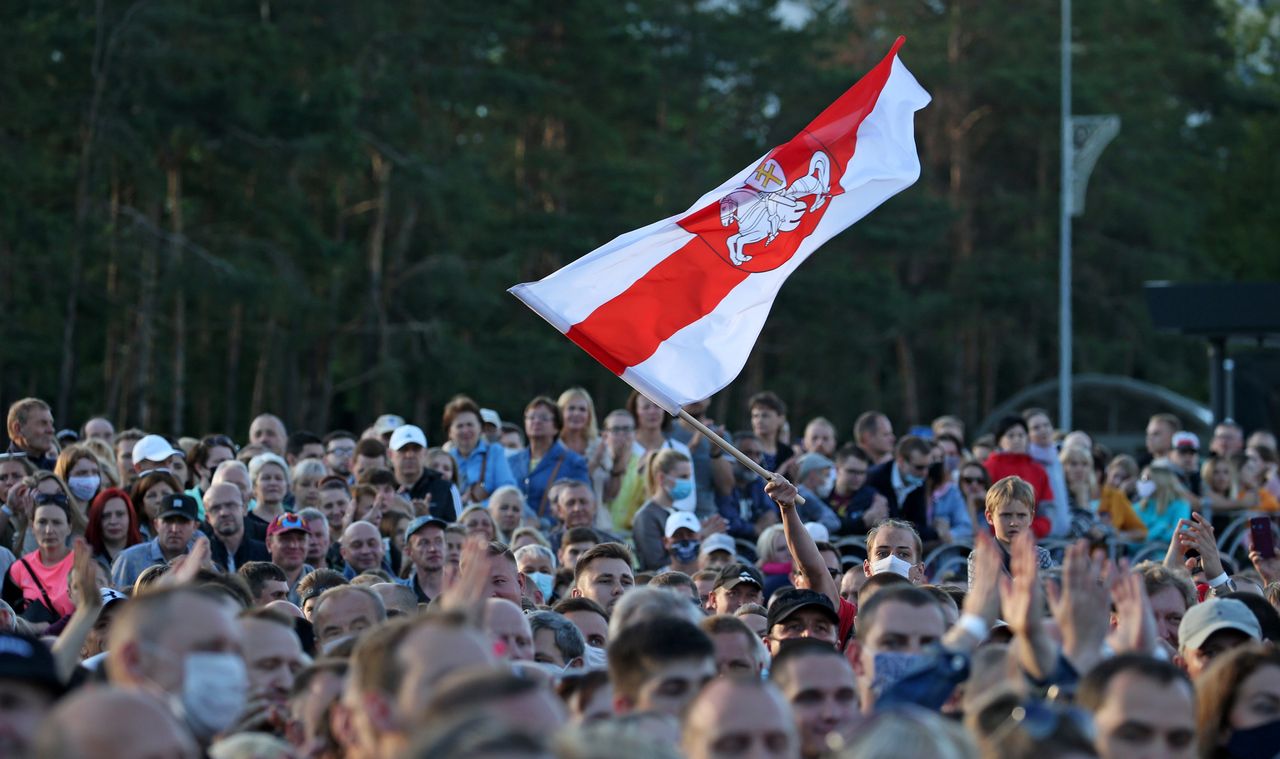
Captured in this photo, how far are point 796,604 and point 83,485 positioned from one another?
5.63 metres

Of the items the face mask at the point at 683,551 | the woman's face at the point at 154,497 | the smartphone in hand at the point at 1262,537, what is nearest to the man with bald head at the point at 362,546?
the woman's face at the point at 154,497

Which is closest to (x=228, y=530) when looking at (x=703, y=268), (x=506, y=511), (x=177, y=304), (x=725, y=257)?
(x=506, y=511)

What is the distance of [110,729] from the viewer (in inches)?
160

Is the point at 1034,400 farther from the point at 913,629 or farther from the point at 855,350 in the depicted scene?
the point at 913,629

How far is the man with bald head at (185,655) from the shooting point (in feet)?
16.7

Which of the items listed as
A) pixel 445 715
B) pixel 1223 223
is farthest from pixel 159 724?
pixel 1223 223

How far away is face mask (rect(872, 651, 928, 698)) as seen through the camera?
5906mm

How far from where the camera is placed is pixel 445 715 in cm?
405

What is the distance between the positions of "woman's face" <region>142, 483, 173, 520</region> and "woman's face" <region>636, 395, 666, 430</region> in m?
3.59

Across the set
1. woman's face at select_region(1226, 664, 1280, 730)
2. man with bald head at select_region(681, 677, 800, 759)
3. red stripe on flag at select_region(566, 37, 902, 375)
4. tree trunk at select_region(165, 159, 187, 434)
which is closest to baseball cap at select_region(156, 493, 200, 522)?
red stripe on flag at select_region(566, 37, 902, 375)

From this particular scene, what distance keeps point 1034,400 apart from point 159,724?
38.3m

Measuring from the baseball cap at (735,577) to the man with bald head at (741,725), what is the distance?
4480mm

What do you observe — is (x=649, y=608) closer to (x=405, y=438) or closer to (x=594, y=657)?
(x=594, y=657)

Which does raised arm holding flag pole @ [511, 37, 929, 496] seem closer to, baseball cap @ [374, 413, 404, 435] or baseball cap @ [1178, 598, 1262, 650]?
baseball cap @ [1178, 598, 1262, 650]
